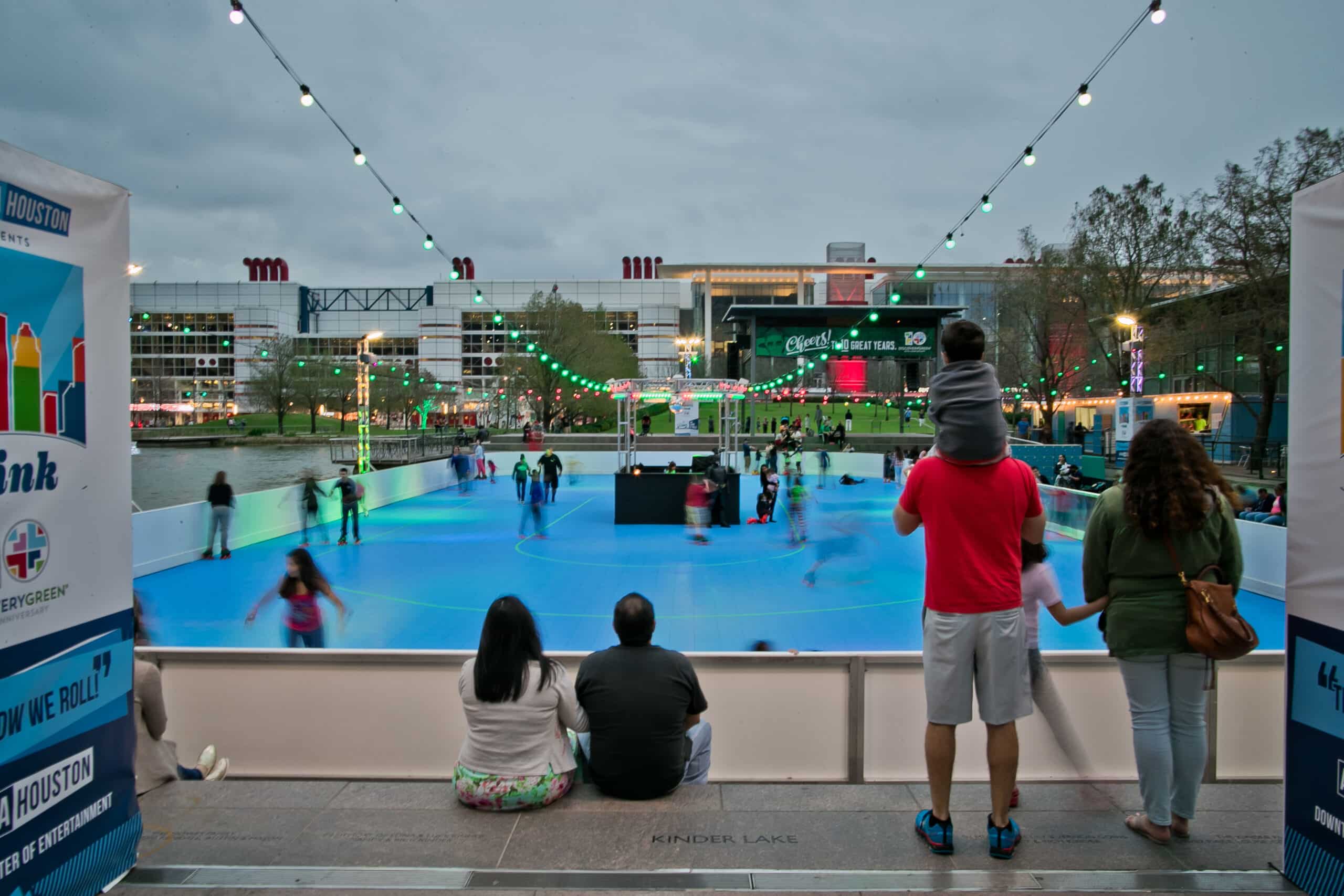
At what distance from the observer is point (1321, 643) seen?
230 centimetres

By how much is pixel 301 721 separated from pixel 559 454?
31276 millimetres

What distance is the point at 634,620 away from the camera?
293 centimetres

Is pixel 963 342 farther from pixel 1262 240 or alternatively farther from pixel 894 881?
pixel 1262 240

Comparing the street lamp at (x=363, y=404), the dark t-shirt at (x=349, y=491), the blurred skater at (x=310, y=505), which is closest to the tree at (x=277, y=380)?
the street lamp at (x=363, y=404)

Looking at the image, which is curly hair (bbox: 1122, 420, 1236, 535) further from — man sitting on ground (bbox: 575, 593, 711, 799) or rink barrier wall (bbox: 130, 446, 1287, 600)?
rink barrier wall (bbox: 130, 446, 1287, 600)

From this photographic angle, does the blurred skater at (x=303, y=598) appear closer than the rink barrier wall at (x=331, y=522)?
Yes

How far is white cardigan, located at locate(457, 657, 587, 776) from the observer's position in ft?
9.33

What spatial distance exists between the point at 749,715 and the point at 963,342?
2.21m

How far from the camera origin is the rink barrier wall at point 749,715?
12.1 ft

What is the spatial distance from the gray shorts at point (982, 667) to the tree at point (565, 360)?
45137mm

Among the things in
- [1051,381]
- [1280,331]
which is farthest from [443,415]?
[1280,331]

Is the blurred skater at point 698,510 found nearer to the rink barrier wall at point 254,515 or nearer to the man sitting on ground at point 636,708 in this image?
the rink barrier wall at point 254,515

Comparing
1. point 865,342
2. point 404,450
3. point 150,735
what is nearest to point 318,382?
point 404,450

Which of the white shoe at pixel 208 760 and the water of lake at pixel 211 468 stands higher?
the white shoe at pixel 208 760
